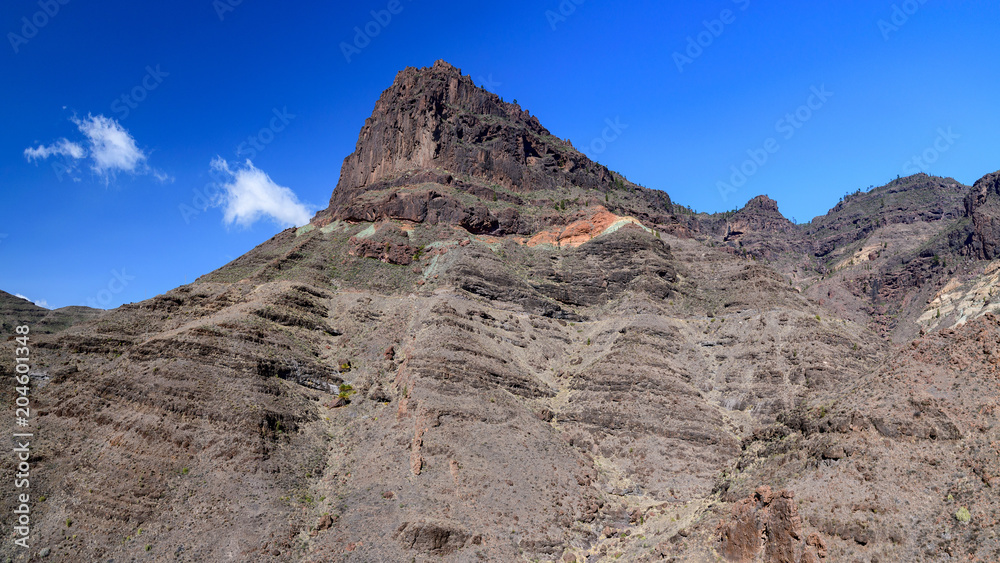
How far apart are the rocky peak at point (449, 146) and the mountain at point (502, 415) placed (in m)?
27.6

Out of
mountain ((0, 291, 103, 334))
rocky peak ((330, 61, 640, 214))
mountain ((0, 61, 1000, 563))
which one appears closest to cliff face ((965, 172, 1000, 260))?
mountain ((0, 61, 1000, 563))

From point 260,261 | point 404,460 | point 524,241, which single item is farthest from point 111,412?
point 524,241

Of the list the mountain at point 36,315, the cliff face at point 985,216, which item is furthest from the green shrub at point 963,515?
the cliff face at point 985,216

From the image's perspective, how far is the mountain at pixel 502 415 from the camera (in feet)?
80.3

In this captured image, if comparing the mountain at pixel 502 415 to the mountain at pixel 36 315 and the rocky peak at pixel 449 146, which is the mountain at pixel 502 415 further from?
the rocky peak at pixel 449 146

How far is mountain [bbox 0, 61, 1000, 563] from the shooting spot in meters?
24.5

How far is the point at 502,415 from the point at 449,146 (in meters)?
77.5

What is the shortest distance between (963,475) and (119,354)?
5370 centimetres

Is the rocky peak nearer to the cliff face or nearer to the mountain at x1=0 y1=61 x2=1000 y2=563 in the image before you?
the mountain at x1=0 y1=61 x2=1000 y2=563

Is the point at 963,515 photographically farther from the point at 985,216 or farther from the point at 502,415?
the point at 985,216

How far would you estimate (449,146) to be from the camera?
366ft

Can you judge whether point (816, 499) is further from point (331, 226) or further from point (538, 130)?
point (538, 130)

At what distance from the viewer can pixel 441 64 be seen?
128m

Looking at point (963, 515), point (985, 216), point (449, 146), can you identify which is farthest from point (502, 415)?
point (985, 216)
